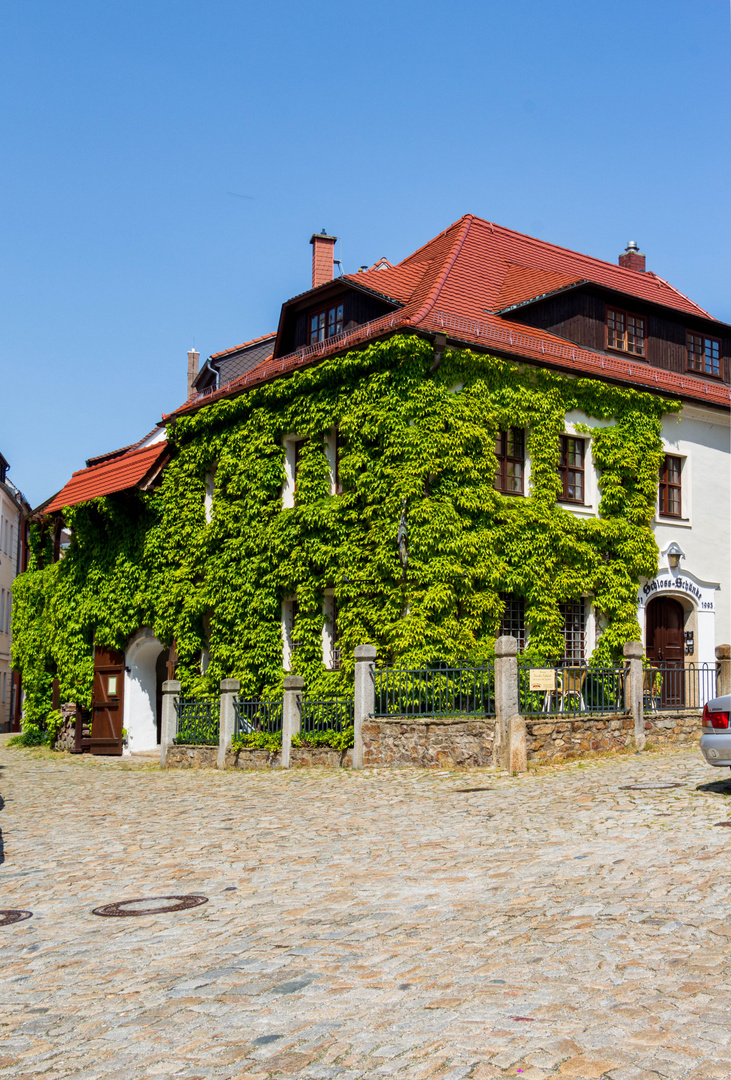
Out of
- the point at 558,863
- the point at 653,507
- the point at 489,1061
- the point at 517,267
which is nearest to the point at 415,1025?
the point at 489,1061

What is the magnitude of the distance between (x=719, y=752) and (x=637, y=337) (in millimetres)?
15483

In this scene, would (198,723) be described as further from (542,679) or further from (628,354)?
(628,354)

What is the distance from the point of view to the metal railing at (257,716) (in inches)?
862

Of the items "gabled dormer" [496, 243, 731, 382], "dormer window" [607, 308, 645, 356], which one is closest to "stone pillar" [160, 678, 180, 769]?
"gabled dormer" [496, 243, 731, 382]

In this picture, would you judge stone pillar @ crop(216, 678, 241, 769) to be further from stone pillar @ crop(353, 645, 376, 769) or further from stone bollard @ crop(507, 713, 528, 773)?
stone bollard @ crop(507, 713, 528, 773)

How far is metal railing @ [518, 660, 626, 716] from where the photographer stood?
17.8 m

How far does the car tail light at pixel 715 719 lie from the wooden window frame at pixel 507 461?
9.85 metres

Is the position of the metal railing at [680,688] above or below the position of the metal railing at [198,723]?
above

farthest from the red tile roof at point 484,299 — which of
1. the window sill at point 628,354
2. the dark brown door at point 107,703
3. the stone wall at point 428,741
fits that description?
the stone wall at point 428,741

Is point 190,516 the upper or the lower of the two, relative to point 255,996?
upper

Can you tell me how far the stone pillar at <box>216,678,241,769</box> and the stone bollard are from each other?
280 inches

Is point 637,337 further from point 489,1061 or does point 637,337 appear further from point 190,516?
point 489,1061

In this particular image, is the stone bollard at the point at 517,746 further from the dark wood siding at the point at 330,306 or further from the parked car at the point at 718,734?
the dark wood siding at the point at 330,306

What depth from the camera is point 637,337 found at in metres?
26.4
